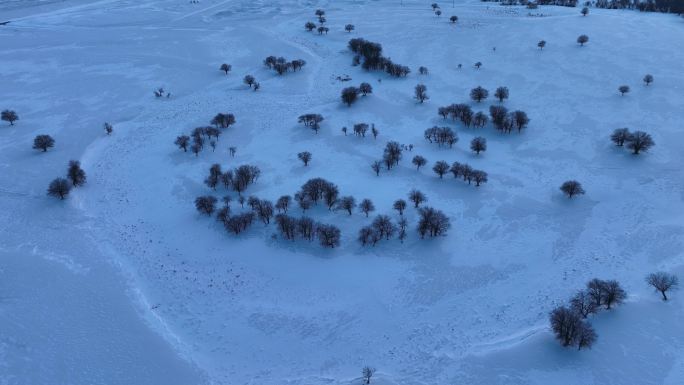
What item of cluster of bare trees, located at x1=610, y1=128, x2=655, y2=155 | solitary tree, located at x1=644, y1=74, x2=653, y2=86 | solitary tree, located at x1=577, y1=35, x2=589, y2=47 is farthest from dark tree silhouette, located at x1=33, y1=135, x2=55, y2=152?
solitary tree, located at x1=577, y1=35, x2=589, y2=47

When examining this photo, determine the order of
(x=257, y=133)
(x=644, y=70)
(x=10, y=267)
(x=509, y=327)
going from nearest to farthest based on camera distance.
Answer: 1. (x=509, y=327)
2. (x=10, y=267)
3. (x=257, y=133)
4. (x=644, y=70)

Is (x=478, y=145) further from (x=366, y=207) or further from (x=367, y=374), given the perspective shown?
(x=367, y=374)

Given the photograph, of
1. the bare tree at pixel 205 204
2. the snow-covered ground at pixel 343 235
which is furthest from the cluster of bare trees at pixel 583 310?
the bare tree at pixel 205 204

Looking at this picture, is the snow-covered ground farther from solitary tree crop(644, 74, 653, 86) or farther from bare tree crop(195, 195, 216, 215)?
solitary tree crop(644, 74, 653, 86)

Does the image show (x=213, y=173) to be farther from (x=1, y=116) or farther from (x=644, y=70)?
(x=644, y=70)

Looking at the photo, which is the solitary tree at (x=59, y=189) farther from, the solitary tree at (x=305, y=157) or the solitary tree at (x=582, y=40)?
the solitary tree at (x=582, y=40)

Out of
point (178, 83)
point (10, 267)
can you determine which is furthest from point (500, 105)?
point (10, 267)

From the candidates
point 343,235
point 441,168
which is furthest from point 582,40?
point 343,235

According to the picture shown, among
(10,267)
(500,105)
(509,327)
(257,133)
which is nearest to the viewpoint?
(509,327)

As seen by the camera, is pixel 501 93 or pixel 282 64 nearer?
pixel 501 93
